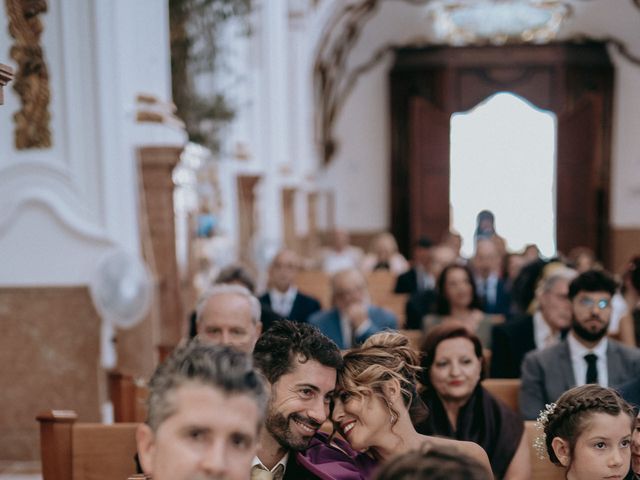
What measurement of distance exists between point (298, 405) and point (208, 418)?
0.88 metres

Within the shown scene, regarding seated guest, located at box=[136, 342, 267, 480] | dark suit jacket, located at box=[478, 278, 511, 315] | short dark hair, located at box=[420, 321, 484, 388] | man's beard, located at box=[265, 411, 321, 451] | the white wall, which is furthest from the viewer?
dark suit jacket, located at box=[478, 278, 511, 315]

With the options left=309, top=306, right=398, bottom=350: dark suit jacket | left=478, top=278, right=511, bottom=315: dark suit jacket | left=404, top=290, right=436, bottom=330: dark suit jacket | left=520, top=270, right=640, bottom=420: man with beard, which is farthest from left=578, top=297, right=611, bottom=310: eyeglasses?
left=478, top=278, right=511, bottom=315: dark suit jacket

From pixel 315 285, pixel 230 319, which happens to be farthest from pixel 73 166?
pixel 315 285

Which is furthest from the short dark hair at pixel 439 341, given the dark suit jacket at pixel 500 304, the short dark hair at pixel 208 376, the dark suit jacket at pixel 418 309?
the dark suit jacket at pixel 500 304

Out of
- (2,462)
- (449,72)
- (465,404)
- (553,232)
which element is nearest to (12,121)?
(2,462)

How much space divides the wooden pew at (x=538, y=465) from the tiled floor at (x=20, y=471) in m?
3.37

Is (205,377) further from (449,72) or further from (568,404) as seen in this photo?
(449,72)

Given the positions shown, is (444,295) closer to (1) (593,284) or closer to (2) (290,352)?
(1) (593,284)

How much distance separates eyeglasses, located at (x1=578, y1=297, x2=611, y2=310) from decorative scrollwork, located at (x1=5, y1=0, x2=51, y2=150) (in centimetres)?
392

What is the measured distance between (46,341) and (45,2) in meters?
2.40

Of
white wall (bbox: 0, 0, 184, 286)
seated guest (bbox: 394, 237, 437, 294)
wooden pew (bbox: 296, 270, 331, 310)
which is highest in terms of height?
white wall (bbox: 0, 0, 184, 286)

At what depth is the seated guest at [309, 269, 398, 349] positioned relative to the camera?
5973 mm

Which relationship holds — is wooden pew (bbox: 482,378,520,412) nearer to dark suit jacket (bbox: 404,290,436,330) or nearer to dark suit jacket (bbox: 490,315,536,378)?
dark suit jacket (bbox: 490,315,536,378)

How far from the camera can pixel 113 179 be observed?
20.0 ft
